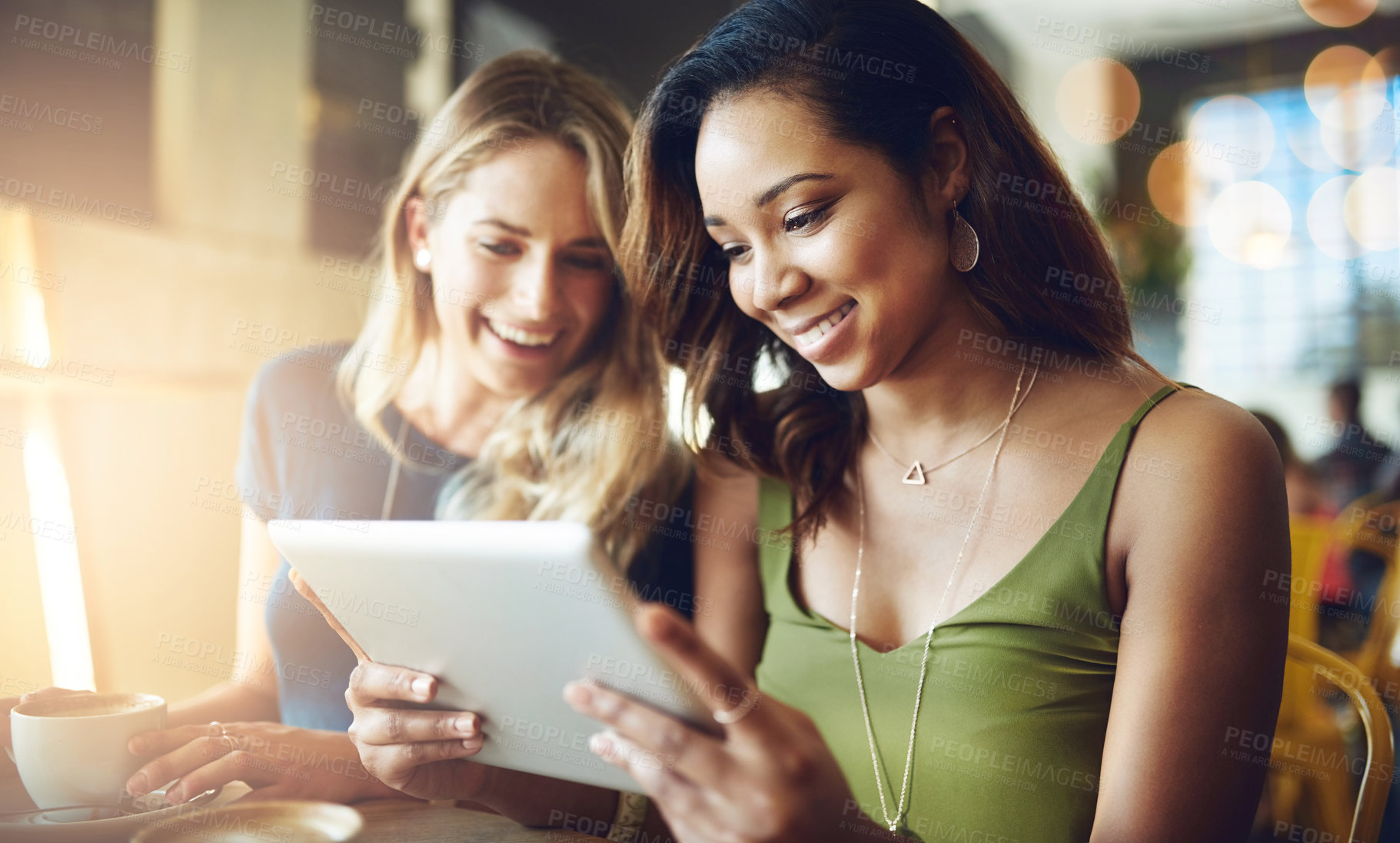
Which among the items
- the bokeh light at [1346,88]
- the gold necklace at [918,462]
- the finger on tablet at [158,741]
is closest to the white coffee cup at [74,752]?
the finger on tablet at [158,741]

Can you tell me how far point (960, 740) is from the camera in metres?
1.06

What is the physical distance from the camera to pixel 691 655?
67cm

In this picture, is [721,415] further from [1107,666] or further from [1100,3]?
[1100,3]

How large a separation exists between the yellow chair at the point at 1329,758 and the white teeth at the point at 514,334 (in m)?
1.08

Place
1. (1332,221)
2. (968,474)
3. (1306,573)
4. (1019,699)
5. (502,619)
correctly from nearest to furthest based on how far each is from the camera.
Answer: (502,619) < (1019,699) < (968,474) < (1306,573) < (1332,221)

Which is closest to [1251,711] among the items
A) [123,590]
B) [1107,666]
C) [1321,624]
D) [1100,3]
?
[1107,666]

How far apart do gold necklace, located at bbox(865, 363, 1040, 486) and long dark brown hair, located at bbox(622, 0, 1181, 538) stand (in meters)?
0.04

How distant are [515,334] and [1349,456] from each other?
14.4ft

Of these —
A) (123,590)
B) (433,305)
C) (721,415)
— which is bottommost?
(123,590)

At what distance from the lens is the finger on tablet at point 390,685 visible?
0.87 metres


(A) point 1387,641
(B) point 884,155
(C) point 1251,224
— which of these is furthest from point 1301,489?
(B) point 884,155

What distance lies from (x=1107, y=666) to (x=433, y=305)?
3.32 ft

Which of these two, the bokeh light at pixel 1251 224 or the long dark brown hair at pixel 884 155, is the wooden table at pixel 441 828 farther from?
the bokeh light at pixel 1251 224

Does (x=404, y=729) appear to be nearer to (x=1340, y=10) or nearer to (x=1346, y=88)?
(x=1340, y=10)
